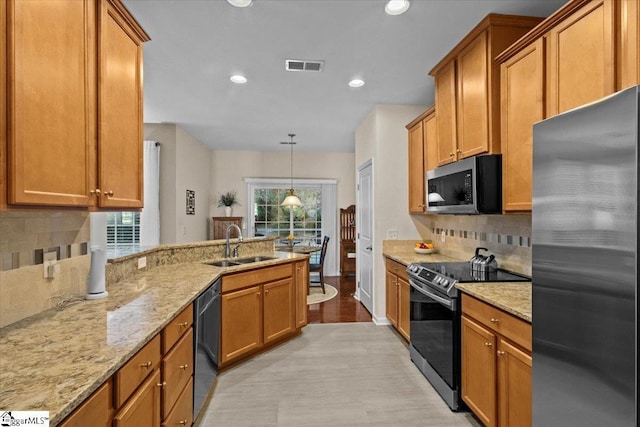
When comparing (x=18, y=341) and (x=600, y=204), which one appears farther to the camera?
(x=18, y=341)

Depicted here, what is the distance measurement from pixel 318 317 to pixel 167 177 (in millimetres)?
3038

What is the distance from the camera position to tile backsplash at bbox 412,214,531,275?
2527 millimetres

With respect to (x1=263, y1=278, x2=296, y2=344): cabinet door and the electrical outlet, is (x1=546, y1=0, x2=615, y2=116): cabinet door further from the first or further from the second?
the electrical outlet

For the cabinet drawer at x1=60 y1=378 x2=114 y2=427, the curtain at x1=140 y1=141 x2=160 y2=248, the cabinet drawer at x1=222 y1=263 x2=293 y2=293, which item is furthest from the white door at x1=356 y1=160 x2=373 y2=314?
the cabinet drawer at x1=60 y1=378 x2=114 y2=427

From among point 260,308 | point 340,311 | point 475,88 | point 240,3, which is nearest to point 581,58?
point 475,88

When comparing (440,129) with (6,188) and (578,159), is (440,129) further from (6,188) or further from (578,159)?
(6,188)

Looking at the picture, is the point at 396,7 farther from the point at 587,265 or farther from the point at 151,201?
the point at 151,201

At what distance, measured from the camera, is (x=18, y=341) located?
49.3 inches

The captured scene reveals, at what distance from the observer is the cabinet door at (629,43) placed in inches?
55.2

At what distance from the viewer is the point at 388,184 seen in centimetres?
407

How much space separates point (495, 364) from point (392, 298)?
6.17ft

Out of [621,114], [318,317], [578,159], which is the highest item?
[621,114]

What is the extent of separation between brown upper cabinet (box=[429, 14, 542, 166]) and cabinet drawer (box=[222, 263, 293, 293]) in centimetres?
184

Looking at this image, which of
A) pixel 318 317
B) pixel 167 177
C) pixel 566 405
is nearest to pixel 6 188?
pixel 566 405
